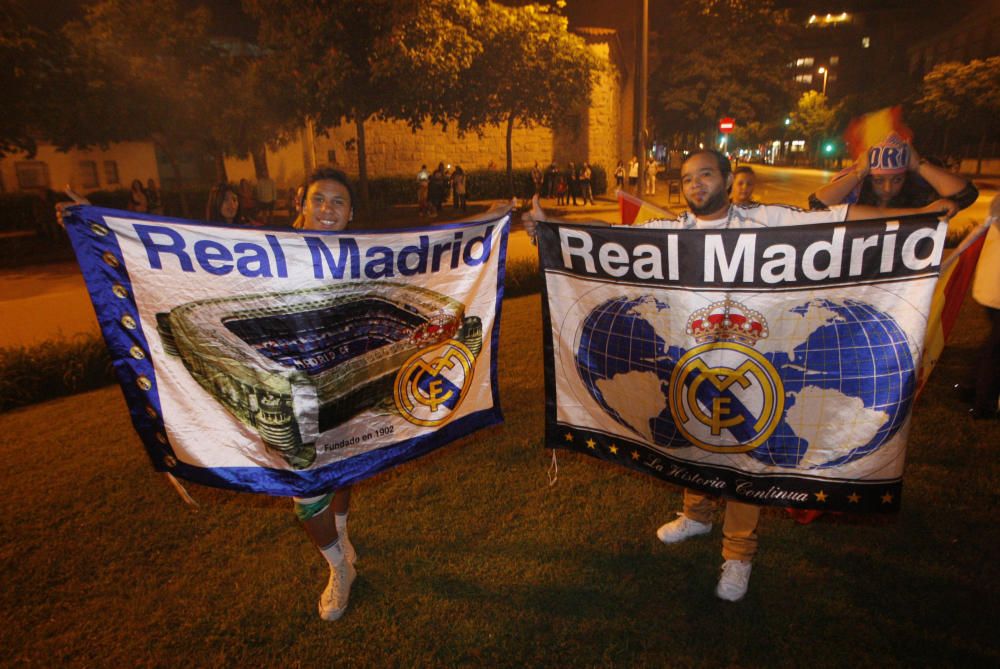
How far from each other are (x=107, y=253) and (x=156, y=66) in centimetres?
1904

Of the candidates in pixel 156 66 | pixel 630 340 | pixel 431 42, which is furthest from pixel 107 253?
pixel 156 66

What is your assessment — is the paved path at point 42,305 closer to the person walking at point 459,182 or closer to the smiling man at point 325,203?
the smiling man at point 325,203

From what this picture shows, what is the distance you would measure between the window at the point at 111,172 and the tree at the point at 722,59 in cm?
3306

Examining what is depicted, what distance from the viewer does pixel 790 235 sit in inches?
109

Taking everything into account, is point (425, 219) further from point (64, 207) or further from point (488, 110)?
point (64, 207)

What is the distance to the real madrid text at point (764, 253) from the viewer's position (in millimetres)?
2658

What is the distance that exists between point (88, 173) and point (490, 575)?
30567 mm

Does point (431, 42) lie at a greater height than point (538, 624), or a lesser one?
greater

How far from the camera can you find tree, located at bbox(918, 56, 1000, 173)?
37.1m

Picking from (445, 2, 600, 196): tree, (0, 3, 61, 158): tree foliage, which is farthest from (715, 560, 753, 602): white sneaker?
(0, 3, 61, 158): tree foliage

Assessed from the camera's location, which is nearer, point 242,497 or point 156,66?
point 242,497

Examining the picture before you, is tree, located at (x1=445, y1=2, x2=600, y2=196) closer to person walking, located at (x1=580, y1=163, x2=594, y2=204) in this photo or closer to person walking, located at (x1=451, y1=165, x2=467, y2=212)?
person walking, located at (x1=451, y1=165, x2=467, y2=212)

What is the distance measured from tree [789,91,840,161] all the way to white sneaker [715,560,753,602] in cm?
8122

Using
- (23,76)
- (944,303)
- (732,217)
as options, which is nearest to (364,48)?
(23,76)
